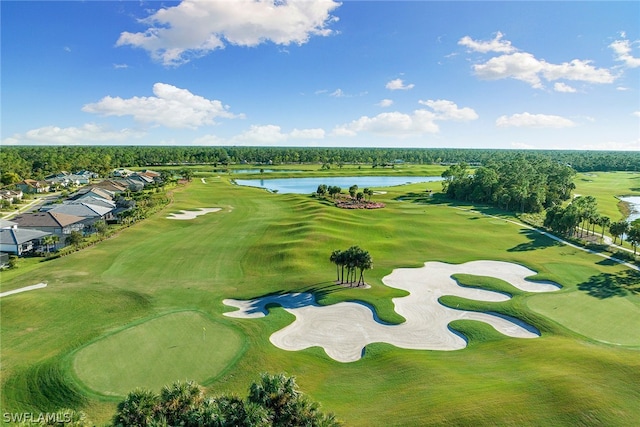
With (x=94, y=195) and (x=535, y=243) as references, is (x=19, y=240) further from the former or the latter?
(x=535, y=243)

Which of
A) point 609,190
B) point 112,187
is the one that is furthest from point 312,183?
point 609,190

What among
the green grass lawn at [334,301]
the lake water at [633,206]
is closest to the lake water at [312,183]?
the lake water at [633,206]

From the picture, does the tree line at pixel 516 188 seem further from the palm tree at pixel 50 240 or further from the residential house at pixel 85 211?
the palm tree at pixel 50 240

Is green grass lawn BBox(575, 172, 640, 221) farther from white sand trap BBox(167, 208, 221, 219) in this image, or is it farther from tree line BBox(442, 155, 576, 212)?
white sand trap BBox(167, 208, 221, 219)

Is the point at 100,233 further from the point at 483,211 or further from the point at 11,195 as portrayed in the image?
the point at 483,211

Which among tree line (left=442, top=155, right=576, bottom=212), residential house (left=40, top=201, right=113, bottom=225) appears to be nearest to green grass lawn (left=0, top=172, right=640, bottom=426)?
residential house (left=40, top=201, right=113, bottom=225)

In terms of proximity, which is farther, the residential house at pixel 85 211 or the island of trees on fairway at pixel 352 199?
the island of trees on fairway at pixel 352 199
